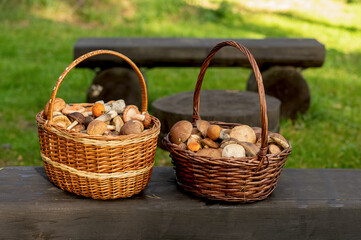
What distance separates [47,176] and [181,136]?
78 cm

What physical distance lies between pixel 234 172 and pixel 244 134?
278 millimetres

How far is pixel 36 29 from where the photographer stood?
8086 millimetres

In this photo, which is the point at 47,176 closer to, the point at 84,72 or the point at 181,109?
the point at 181,109

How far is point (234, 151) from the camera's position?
2.03 meters

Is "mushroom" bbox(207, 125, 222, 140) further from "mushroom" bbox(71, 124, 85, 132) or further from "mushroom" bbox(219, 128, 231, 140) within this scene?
"mushroom" bbox(71, 124, 85, 132)

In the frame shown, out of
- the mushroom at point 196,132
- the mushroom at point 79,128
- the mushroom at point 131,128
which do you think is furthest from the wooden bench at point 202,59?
the mushroom at point 131,128

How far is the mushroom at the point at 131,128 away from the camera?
2.04 metres

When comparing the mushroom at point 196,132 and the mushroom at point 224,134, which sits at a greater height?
the mushroom at point 224,134

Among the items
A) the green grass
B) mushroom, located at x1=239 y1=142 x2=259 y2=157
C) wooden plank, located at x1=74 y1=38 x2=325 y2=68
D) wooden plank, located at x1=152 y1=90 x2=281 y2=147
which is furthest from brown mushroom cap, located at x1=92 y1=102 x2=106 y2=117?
wooden plank, located at x1=74 y1=38 x2=325 y2=68

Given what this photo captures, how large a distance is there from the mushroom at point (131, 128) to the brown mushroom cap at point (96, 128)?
0.09 metres

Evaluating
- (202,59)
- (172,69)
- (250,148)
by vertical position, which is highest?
(250,148)

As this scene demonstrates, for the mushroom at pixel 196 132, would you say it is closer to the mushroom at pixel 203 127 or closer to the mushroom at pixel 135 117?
the mushroom at pixel 203 127

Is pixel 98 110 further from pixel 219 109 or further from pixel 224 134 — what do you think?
pixel 219 109

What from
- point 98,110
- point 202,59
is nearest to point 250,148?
point 98,110
